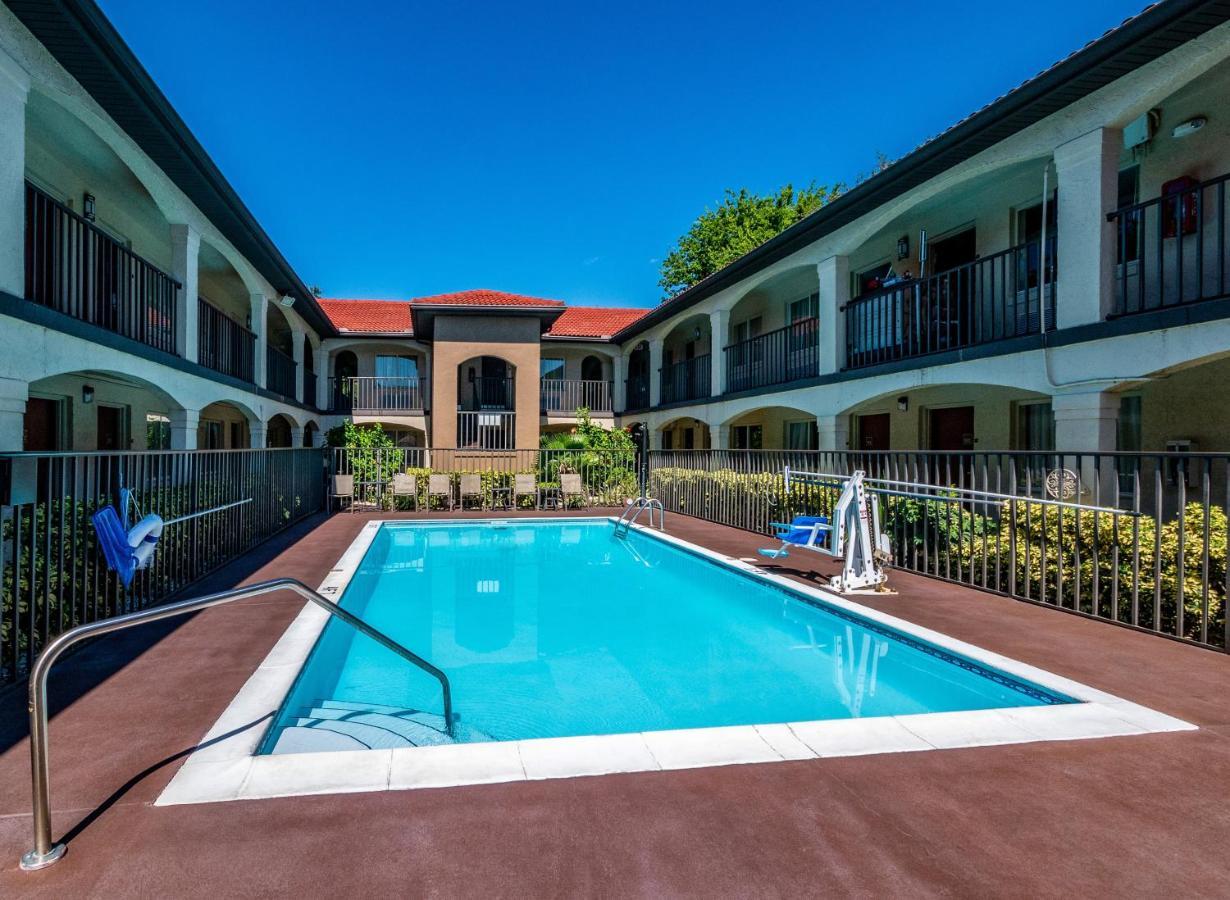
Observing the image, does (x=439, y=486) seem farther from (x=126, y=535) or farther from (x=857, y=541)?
(x=857, y=541)

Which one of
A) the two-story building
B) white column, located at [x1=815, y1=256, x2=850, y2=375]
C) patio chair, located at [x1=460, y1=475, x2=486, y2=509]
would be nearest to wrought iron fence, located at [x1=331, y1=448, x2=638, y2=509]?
patio chair, located at [x1=460, y1=475, x2=486, y2=509]

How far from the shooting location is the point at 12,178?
20.3 feet

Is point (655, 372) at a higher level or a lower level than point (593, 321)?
lower

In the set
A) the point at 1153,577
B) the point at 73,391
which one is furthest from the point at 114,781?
the point at 73,391

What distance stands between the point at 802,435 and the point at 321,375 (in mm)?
16752

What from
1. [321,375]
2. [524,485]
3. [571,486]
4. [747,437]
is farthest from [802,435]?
[321,375]

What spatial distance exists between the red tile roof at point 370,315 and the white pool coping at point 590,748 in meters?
21.4

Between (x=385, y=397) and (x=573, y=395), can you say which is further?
(x=573, y=395)

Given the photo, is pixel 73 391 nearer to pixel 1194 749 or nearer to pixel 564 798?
pixel 564 798

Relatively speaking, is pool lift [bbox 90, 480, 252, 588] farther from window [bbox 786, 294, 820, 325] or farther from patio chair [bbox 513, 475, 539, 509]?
window [bbox 786, 294, 820, 325]

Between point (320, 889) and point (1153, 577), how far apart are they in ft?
21.3

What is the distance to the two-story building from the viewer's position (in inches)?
262

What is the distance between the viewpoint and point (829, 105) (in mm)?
26094

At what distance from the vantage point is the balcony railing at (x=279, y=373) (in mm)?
16406
